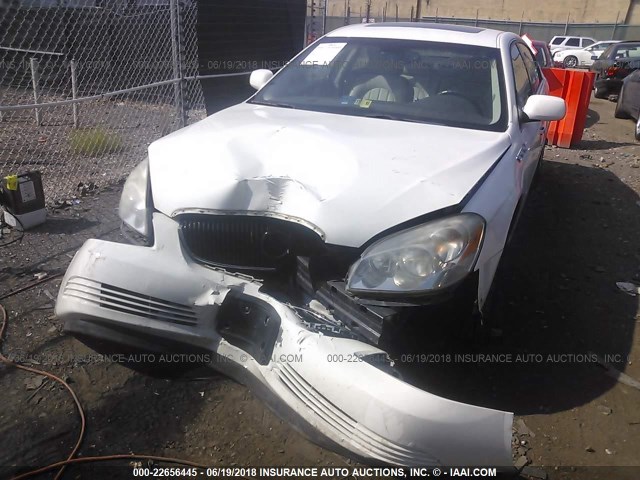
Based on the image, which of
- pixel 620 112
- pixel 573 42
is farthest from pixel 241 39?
pixel 573 42

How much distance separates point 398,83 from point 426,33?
0.53 m

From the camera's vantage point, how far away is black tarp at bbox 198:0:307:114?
329 inches

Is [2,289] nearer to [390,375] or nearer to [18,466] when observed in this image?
[18,466]

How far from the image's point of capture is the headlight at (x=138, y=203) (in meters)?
2.47

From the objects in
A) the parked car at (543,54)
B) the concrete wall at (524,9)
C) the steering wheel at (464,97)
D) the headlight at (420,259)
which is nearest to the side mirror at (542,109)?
the steering wheel at (464,97)

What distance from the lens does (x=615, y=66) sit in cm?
1373

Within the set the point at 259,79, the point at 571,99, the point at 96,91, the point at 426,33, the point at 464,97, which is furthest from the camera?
the point at 96,91

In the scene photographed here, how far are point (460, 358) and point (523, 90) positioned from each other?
2.22 m

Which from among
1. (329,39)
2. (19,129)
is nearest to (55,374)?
(329,39)

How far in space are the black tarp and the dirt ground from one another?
4.88 meters

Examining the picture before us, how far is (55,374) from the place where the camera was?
281cm

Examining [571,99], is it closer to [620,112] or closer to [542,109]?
[620,112]

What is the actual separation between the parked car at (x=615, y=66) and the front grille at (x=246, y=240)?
1391 cm

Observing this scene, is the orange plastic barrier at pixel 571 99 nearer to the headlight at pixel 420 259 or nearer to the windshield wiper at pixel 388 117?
the windshield wiper at pixel 388 117
